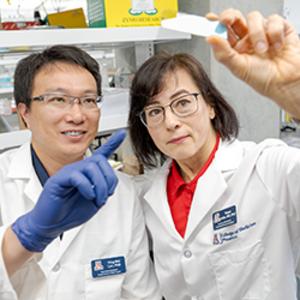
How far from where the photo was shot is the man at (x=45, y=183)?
1178 millimetres

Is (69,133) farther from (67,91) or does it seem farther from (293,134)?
(293,134)

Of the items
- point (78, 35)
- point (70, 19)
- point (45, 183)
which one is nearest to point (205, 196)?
point (45, 183)

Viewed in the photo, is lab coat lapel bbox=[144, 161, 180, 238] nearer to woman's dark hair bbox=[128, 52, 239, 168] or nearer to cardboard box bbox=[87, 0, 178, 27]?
woman's dark hair bbox=[128, 52, 239, 168]

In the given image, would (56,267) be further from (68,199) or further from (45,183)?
(68,199)

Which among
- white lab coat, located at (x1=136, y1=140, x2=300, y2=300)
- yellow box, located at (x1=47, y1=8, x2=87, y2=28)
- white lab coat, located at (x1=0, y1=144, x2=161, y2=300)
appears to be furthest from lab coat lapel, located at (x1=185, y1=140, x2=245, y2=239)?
yellow box, located at (x1=47, y1=8, x2=87, y2=28)

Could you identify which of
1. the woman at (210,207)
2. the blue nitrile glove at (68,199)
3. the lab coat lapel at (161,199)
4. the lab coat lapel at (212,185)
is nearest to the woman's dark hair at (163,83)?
the woman at (210,207)

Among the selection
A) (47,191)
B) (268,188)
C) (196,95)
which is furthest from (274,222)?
(47,191)

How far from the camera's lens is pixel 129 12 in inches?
56.5

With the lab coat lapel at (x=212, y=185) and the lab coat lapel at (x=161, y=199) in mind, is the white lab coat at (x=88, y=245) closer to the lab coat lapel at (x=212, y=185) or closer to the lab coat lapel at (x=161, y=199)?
the lab coat lapel at (x=161, y=199)

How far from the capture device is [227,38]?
77 cm

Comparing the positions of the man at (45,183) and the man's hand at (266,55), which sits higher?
the man's hand at (266,55)

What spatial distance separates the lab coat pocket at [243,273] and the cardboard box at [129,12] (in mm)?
949

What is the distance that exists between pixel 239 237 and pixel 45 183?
2.17 feet

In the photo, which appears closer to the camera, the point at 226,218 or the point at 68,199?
the point at 68,199
